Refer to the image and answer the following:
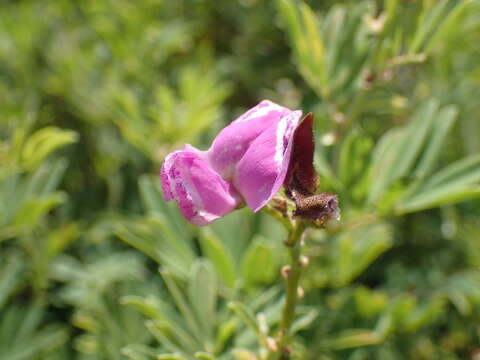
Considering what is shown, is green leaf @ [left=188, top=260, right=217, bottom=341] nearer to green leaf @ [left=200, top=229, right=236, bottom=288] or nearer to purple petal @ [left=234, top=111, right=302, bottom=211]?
green leaf @ [left=200, top=229, right=236, bottom=288]

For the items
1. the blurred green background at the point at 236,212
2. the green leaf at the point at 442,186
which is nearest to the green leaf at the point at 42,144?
the blurred green background at the point at 236,212

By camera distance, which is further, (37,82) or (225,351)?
(37,82)

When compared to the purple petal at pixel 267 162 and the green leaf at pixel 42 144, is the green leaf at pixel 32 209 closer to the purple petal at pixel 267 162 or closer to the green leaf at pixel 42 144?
the green leaf at pixel 42 144

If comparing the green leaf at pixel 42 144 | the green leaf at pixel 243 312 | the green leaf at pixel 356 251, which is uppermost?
the green leaf at pixel 42 144

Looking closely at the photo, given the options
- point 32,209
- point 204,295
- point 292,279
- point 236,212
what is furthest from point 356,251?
point 32,209

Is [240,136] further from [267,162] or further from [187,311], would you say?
[187,311]

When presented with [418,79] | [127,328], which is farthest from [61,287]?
[418,79]

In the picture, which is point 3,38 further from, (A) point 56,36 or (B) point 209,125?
(B) point 209,125
